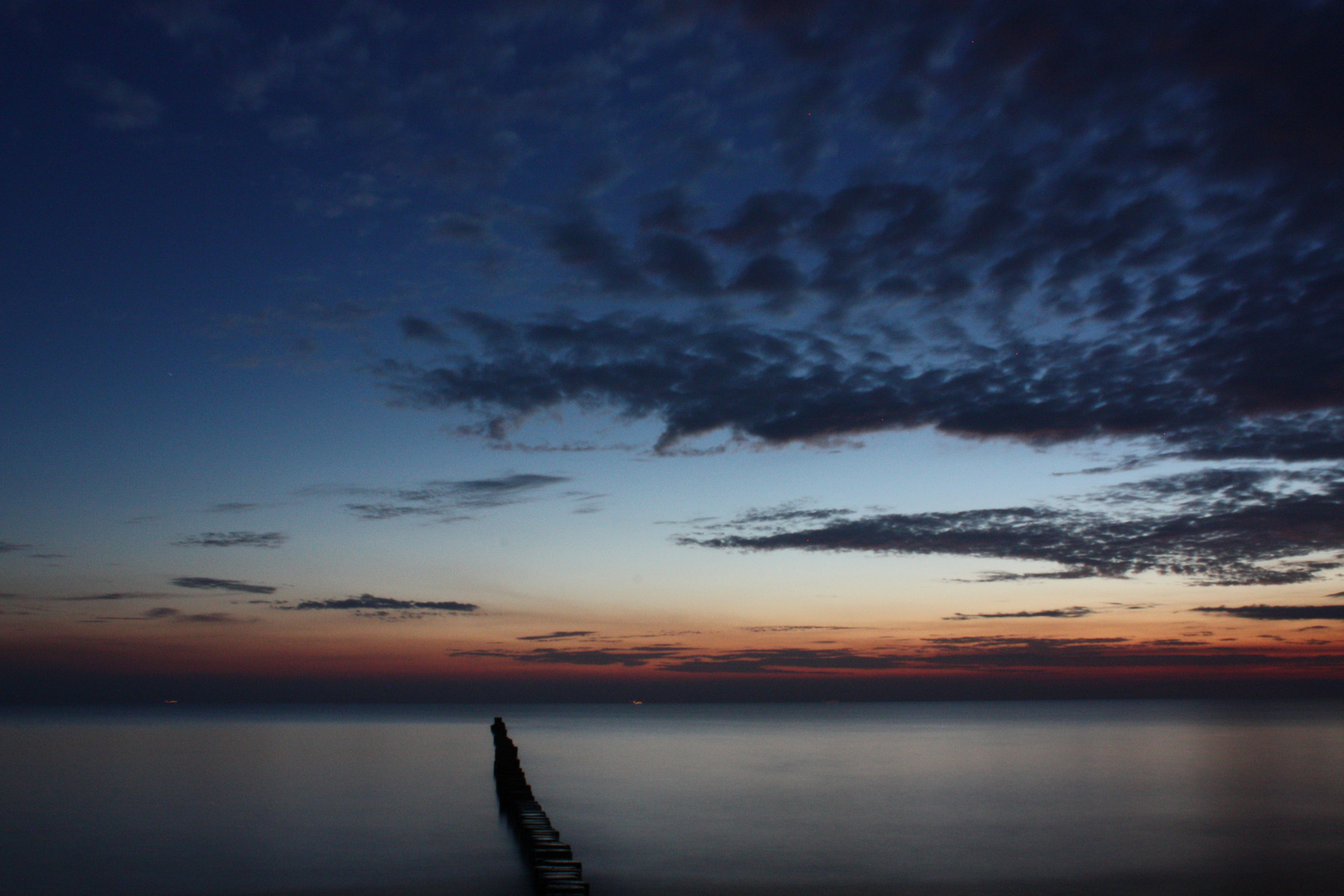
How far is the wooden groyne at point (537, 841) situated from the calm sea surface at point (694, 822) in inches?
35.2

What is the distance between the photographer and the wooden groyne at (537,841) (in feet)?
60.7

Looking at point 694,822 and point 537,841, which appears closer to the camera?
point 537,841

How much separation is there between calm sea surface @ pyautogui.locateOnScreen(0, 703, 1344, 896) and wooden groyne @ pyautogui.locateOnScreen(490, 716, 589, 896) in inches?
35.2

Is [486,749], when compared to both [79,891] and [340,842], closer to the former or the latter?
[340,842]

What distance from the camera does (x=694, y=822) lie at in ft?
113

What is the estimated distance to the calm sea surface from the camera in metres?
24.4

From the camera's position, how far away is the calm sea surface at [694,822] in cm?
2436

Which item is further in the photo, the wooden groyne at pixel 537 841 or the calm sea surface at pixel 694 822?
the calm sea surface at pixel 694 822

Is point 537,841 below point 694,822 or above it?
above

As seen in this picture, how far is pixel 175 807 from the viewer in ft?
123

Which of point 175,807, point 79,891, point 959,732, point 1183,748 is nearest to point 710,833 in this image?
point 79,891

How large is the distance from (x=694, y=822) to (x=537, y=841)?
42.9 ft

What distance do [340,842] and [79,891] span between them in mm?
7625

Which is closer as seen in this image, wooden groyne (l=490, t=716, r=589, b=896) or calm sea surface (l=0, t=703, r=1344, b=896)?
wooden groyne (l=490, t=716, r=589, b=896)
